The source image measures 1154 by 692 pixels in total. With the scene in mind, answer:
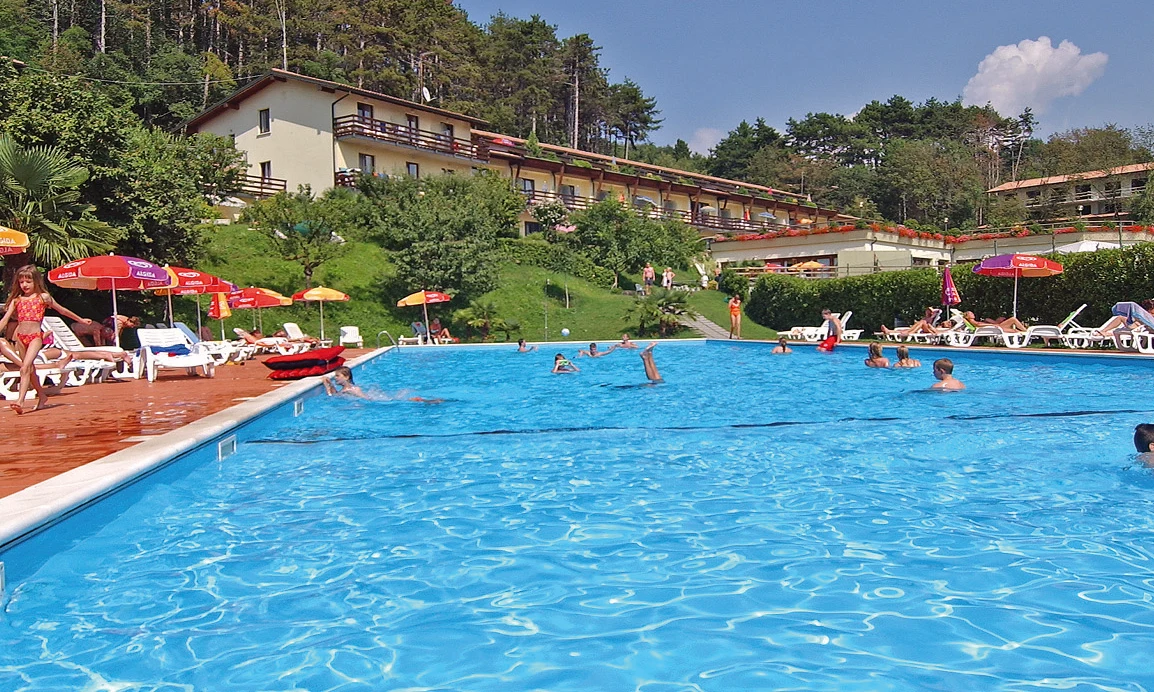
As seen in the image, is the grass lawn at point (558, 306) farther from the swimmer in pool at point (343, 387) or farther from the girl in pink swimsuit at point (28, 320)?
the girl in pink swimsuit at point (28, 320)

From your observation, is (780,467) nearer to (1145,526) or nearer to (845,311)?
(1145,526)

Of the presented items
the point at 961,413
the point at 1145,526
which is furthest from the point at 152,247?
the point at 1145,526

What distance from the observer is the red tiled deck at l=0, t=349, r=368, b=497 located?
200 inches

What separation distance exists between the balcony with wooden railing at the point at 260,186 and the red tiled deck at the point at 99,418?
22.1 m

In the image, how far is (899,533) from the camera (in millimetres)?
4398

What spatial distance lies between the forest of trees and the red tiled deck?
28.8 metres

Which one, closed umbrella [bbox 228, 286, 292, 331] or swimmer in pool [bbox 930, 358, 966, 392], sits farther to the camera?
closed umbrella [bbox 228, 286, 292, 331]

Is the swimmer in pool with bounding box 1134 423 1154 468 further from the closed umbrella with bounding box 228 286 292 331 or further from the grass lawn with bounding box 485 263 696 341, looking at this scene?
the grass lawn with bounding box 485 263 696 341

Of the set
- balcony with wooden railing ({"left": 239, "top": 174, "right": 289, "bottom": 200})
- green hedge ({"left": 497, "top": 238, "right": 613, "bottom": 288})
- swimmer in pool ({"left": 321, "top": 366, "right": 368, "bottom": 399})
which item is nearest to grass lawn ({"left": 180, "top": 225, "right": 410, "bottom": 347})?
balcony with wooden railing ({"left": 239, "top": 174, "right": 289, "bottom": 200})

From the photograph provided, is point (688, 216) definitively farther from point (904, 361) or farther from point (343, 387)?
point (343, 387)

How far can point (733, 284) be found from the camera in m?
32.9

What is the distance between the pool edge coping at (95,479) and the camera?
363 cm

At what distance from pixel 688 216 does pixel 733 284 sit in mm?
17311

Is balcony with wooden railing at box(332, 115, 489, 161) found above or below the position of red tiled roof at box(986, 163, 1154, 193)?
below
